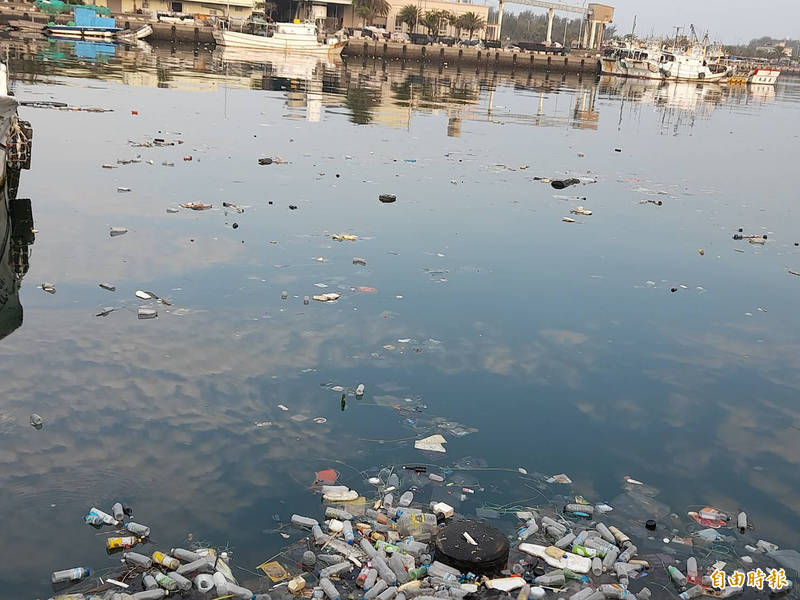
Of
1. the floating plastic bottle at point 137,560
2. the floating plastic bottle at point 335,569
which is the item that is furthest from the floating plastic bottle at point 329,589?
the floating plastic bottle at point 137,560

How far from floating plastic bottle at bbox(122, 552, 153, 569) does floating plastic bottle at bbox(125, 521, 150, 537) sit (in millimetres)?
181

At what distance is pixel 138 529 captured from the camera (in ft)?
13.5

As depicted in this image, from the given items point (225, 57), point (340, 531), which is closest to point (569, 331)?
point (340, 531)

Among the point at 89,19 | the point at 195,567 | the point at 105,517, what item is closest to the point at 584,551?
the point at 195,567

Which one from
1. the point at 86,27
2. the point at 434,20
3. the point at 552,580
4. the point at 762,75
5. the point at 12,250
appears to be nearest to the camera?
the point at 552,580

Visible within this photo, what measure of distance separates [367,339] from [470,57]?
6426cm

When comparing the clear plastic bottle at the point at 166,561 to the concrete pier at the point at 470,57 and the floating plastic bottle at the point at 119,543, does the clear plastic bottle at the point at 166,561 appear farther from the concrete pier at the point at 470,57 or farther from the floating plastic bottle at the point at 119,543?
the concrete pier at the point at 470,57

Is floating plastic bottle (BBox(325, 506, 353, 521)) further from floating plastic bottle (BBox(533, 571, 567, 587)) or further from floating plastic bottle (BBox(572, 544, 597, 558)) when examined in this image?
floating plastic bottle (BBox(572, 544, 597, 558))

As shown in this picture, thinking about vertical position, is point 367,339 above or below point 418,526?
above

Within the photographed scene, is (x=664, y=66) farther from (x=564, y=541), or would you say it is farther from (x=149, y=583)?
(x=149, y=583)

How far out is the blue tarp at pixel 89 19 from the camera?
5797 centimetres

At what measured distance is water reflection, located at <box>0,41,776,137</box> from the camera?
25.1 metres

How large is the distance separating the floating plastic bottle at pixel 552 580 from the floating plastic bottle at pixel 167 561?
1.81 m

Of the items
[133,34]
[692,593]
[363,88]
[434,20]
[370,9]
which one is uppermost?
[370,9]
